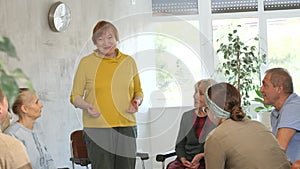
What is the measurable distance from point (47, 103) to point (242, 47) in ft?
9.96

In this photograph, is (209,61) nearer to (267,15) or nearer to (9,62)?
(267,15)

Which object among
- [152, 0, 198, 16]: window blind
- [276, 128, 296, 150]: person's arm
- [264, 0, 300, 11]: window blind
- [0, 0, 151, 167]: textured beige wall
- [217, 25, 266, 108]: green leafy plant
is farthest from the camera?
Answer: [152, 0, 198, 16]: window blind

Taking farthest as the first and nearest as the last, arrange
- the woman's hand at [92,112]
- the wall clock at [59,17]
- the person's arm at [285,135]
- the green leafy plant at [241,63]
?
the green leafy plant at [241,63], the wall clock at [59,17], the woman's hand at [92,112], the person's arm at [285,135]

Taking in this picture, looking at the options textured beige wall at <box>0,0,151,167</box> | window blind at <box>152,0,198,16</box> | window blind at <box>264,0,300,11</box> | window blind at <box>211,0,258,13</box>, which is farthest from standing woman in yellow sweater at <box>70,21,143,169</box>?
window blind at <box>264,0,300,11</box>

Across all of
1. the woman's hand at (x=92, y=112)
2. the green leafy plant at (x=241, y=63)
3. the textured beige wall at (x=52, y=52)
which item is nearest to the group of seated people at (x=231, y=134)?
the woman's hand at (x=92, y=112)

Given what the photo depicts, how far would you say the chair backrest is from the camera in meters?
4.21

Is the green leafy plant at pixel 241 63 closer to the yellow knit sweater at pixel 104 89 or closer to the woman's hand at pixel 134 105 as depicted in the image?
the woman's hand at pixel 134 105

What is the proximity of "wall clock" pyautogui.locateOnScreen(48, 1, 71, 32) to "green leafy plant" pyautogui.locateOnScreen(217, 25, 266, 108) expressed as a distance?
2.41 m

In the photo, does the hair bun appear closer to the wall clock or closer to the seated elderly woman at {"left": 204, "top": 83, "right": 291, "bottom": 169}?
the seated elderly woman at {"left": 204, "top": 83, "right": 291, "bottom": 169}

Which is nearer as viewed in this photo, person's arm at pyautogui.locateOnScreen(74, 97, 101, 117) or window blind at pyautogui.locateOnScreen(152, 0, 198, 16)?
person's arm at pyautogui.locateOnScreen(74, 97, 101, 117)

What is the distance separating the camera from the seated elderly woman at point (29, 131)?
2.47m

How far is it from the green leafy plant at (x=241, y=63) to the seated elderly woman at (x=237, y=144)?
3789 millimetres

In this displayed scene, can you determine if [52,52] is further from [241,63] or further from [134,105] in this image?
[241,63]

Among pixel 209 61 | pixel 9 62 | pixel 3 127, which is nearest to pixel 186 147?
pixel 9 62
